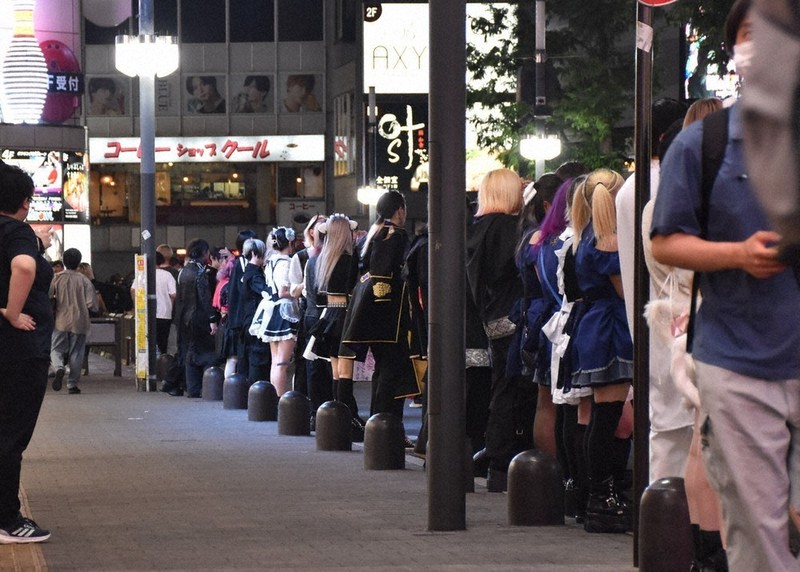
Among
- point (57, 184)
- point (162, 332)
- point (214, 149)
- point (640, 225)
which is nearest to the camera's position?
point (640, 225)

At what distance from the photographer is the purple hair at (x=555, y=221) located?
31.8ft

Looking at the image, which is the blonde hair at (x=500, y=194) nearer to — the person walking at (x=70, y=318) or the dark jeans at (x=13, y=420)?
the dark jeans at (x=13, y=420)

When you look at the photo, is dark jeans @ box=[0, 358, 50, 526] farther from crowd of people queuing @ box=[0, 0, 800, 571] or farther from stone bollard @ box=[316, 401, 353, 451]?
stone bollard @ box=[316, 401, 353, 451]

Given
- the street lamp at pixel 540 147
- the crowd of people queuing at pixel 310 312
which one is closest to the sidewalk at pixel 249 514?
the crowd of people queuing at pixel 310 312

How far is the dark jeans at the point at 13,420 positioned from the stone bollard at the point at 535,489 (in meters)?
2.49

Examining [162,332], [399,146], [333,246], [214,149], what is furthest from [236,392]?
[214,149]

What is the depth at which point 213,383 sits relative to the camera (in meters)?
20.6

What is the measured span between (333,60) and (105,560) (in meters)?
59.9

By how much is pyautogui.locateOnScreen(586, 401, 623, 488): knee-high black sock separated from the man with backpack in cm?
431

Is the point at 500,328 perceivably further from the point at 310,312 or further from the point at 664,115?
the point at 310,312

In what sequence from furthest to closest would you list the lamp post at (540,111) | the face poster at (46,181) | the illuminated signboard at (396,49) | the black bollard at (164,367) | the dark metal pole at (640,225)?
the illuminated signboard at (396,49) < the face poster at (46,181) < the lamp post at (540,111) < the black bollard at (164,367) < the dark metal pole at (640,225)

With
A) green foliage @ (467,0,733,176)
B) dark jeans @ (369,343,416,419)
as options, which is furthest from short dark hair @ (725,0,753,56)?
green foliage @ (467,0,733,176)

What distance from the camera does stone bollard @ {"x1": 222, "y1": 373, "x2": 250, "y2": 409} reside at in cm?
1889

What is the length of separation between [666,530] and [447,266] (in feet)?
8.06
